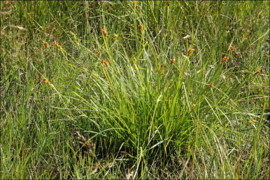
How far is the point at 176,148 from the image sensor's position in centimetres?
182

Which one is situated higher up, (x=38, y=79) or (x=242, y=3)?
(x=242, y=3)

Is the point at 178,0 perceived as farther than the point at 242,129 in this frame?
Yes

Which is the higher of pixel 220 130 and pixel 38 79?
pixel 38 79

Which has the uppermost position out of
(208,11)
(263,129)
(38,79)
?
(208,11)

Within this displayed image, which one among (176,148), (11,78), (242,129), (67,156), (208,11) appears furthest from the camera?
(208,11)

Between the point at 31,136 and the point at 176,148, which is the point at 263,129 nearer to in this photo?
the point at 176,148

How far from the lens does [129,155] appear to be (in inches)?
68.6

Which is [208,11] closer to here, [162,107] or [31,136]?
[162,107]

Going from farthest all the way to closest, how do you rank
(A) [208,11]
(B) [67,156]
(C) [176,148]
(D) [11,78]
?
(A) [208,11], (D) [11,78], (C) [176,148], (B) [67,156]

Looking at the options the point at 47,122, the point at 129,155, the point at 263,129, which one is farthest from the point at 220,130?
the point at 47,122

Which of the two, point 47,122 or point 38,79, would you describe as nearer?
point 47,122

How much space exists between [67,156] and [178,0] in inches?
63.7

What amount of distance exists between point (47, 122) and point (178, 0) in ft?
4.78

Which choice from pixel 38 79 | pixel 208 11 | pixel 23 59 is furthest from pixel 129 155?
pixel 208 11
